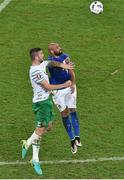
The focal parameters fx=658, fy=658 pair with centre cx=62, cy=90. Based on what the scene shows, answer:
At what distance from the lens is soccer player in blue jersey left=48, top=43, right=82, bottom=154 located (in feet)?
51.7

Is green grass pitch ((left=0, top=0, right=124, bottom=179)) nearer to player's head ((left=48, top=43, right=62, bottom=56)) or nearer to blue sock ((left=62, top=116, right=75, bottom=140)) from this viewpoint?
blue sock ((left=62, top=116, right=75, bottom=140))

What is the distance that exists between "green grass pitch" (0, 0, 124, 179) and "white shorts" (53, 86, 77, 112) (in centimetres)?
103

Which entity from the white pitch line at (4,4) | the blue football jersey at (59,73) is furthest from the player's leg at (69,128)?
the white pitch line at (4,4)

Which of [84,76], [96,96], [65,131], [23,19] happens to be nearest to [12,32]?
[23,19]

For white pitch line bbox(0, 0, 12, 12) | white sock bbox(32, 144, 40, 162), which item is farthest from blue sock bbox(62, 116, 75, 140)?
white pitch line bbox(0, 0, 12, 12)

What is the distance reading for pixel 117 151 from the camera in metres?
15.8

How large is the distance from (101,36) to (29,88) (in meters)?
5.22

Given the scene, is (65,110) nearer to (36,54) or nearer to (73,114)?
→ (73,114)

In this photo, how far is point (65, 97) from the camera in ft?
52.4

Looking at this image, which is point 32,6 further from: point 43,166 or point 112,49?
point 43,166

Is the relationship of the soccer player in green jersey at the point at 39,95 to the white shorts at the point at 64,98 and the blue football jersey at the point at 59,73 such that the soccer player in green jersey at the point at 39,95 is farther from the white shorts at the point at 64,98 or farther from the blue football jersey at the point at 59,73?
the white shorts at the point at 64,98

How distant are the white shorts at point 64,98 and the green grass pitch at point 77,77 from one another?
40.7 inches

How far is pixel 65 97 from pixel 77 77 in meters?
5.17

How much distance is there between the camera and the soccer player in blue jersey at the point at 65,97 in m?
15.8
